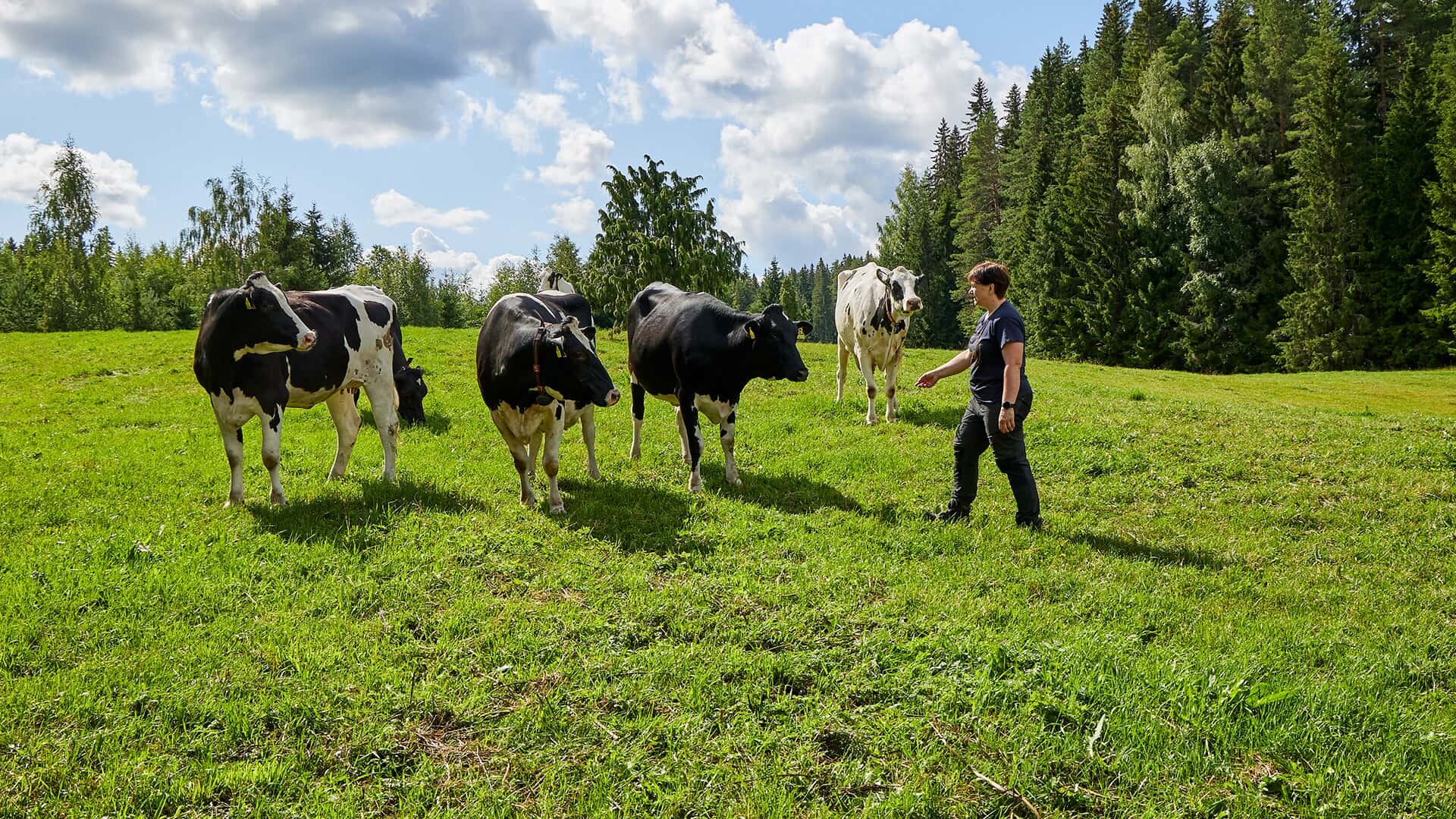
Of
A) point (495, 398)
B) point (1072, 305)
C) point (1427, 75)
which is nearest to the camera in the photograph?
point (495, 398)

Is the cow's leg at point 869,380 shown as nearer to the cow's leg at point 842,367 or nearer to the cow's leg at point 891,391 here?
the cow's leg at point 891,391

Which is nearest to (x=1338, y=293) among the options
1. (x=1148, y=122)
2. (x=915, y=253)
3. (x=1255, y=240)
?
(x=1255, y=240)

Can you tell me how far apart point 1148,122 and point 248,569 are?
48633 mm

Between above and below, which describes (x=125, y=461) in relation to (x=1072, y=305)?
below

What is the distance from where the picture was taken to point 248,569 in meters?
5.88

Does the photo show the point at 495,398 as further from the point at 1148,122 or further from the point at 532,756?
the point at 1148,122

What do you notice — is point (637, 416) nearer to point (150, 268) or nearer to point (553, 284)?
point (553, 284)

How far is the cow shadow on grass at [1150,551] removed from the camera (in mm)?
6668

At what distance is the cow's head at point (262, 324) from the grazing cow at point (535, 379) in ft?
5.96

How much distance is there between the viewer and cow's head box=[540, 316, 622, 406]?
732 cm

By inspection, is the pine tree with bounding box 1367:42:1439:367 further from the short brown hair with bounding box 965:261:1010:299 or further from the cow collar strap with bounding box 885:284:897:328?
the short brown hair with bounding box 965:261:1010:299

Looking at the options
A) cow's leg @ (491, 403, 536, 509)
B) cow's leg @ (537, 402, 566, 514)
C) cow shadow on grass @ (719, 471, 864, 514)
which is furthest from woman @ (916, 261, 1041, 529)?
cow's leg @ (491, 403, 536, 509)

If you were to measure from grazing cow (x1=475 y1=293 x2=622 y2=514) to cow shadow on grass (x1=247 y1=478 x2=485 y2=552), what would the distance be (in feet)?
2.90

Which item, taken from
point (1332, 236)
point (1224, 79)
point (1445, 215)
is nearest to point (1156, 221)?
point (1332, 236)
